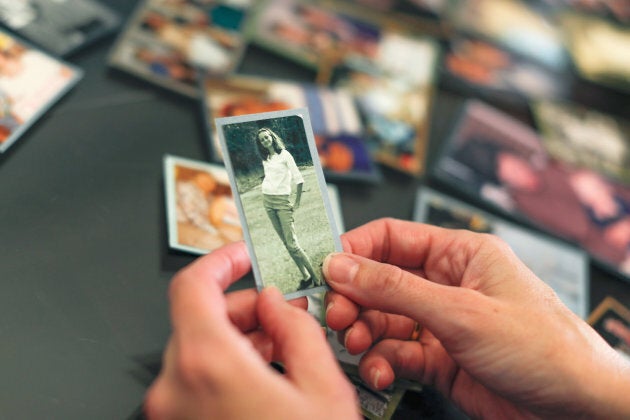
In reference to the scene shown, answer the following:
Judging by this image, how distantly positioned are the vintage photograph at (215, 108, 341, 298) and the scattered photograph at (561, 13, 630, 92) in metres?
1.37

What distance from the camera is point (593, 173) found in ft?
5.13

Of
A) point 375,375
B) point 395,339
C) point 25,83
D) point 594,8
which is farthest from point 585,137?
point 25,83

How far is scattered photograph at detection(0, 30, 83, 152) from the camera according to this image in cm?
114

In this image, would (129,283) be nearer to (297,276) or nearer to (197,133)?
(297,276)

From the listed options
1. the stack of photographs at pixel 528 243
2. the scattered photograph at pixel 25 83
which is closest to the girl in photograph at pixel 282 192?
the stack of photographs at pixel 528 243

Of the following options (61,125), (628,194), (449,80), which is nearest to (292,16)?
(449,80)

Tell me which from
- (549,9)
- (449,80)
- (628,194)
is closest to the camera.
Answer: (628,194)

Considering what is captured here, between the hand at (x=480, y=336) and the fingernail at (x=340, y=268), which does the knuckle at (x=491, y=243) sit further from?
the fingernail at (x=340, y=268)

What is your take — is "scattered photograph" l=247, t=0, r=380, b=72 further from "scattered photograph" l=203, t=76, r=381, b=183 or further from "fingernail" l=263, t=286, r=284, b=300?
"fingernail" l=263, t=286, r=284, b=300

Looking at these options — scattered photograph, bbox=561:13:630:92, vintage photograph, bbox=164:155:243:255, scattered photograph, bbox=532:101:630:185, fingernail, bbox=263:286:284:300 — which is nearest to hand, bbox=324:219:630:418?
fingernail, bbox=263:286:284:300

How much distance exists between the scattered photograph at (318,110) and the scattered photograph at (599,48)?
957 millimetres

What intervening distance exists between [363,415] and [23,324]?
1.90 ft

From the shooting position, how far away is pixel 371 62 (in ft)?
5.31

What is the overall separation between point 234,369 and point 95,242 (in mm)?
538
